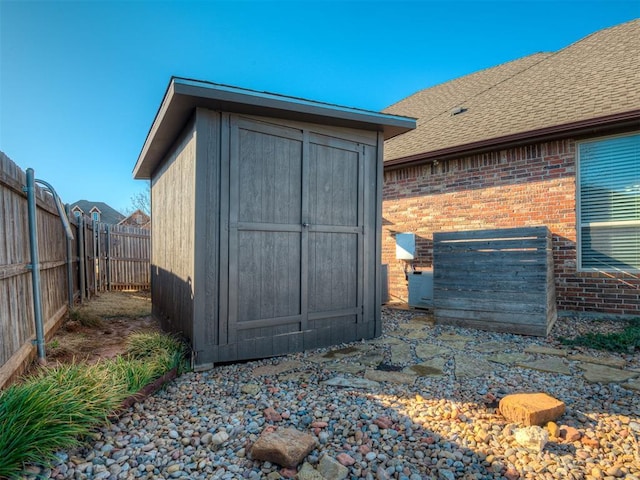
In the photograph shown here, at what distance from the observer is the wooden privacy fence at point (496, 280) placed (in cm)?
445

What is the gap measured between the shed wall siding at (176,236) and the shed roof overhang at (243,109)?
0.21m

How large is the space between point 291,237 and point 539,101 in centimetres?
547

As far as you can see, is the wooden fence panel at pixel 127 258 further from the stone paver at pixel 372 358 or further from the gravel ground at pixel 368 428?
the stone paver at pixel 372 358

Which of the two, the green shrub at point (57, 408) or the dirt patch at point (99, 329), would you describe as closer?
the green shrub at point (57, 408)

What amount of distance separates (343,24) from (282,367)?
7.50 metres

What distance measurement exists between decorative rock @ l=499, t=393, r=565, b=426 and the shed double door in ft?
6.90

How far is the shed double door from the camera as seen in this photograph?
11.6ft

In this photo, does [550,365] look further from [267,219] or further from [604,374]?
[267,219]

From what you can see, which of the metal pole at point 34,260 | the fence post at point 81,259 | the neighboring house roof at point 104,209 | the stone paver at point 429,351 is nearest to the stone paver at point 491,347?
the stone paver at point 429,351

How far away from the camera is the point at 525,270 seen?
4.51 m

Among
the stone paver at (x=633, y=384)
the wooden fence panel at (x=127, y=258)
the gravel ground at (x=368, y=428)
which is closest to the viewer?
the gravel ground at (x=368, y=428)

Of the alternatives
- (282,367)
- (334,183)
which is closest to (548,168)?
(334,183)

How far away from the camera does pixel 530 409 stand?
2213 millimetres

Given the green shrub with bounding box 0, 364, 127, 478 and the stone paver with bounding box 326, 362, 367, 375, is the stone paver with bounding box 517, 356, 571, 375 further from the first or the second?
the green shrub with bounding box 0, 364, 127, 478
